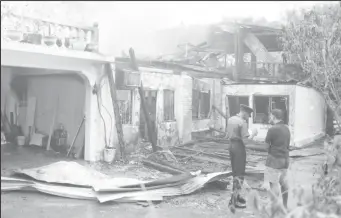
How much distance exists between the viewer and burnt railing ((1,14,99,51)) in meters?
7.91

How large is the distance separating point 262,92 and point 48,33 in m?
10.4

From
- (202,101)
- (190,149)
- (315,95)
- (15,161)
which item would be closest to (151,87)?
(190,149)

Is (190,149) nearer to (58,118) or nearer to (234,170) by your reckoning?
(58,118)

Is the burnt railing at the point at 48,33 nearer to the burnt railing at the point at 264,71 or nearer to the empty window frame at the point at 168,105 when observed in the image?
the empty window frame at the point at 168,105

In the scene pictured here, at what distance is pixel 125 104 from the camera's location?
12.2 metres

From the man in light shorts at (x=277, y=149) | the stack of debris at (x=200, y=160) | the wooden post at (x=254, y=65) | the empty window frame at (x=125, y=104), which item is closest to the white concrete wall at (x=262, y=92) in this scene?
the wooden post at (x=254, y=65)

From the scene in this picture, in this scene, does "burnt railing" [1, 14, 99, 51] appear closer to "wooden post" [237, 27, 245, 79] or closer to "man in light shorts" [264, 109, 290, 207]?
"man in light shorts" [264, 109, 290, 207]

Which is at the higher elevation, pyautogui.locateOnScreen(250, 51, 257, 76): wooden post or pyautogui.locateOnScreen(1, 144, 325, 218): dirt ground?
pyautogui.locateOnScreen(250, 51, 257, 76): wooden post

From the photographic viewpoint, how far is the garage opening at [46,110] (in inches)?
468

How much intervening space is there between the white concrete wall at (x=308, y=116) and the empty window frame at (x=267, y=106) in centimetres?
47

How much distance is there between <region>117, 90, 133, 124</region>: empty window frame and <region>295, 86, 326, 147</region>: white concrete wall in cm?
751

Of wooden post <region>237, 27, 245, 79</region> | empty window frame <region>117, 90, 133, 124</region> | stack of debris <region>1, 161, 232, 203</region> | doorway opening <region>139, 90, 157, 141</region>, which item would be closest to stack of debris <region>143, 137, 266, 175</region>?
doorway opening <region>139, 90, 157, 141</region>

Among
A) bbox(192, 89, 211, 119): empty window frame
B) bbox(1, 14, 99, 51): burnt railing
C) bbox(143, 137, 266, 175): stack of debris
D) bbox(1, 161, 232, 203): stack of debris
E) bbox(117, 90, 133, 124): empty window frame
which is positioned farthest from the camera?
bbox(192, 89, 211, 119): empty window frame

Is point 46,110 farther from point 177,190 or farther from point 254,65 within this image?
point 254,65
